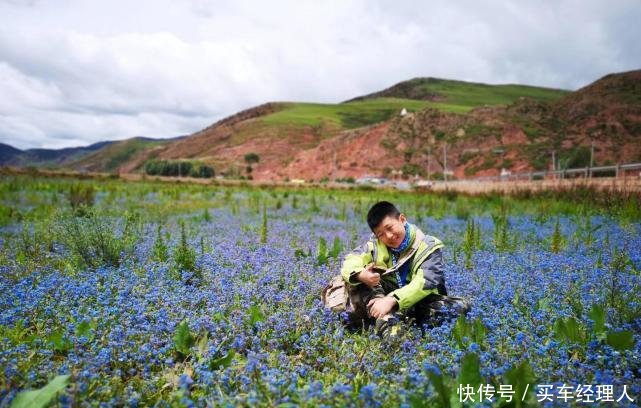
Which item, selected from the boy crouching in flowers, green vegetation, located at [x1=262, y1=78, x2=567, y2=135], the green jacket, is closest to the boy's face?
the boy crouching in flowers

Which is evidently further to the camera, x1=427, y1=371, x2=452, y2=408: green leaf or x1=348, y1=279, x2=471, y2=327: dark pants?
x1=348, y1=279, x2=471, y2=327: dark pants

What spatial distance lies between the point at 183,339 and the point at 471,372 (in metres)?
2.24

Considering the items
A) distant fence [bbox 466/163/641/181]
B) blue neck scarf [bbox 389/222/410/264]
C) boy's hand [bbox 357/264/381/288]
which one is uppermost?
distant fence [bbox 466/163/641/181]

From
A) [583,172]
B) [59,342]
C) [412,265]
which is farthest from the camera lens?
[583,172]

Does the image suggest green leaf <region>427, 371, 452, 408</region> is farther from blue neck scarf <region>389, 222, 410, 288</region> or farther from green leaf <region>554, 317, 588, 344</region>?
blue neck scarf <region>389, 222, 410, 288</region>

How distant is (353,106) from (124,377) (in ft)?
595

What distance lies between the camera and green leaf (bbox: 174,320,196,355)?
3.78 m

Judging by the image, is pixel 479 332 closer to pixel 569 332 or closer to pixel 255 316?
pixel 569 332

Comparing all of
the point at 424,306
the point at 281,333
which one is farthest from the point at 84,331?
the point at 424,306

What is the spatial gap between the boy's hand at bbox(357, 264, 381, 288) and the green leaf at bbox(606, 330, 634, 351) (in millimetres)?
1891

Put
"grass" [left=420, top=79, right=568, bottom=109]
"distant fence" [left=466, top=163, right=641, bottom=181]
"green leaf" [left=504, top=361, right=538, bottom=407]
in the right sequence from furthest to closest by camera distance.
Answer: "grass" [left=420, top=79, right=568, bottom=109]
"distant fence" [left=466, top=163, right=641, bottom=181]
"green leaf" [left=504, top=361, right=538, bottom=407]

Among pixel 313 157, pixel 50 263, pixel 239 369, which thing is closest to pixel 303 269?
pixel 239 369

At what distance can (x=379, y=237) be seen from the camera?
4582 mm

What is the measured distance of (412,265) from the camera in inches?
178
